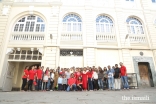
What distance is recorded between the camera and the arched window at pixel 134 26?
13670mm

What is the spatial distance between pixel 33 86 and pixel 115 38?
370 inches

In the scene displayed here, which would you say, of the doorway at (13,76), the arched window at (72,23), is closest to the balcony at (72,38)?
the arched window at (72,23)

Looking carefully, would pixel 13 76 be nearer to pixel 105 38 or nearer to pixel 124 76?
pixel 105 38

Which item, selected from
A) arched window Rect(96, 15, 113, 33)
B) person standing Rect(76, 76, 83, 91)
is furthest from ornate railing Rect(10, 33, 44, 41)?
person standing Rect(76, 76, 83, 91)

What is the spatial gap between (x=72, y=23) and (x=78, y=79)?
7.09m

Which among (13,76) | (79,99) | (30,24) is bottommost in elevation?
(79,99)

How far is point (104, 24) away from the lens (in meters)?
13.6

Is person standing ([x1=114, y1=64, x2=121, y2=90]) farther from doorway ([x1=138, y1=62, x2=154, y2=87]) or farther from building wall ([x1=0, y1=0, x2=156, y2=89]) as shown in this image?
doorway ([x1=138, y1=62, x2=154, y2=87])

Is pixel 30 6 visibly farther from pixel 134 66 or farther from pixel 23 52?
pixel 134 66

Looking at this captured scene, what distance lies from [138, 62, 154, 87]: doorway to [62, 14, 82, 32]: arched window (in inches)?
304

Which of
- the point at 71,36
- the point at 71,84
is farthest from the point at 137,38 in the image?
the point at 71,84

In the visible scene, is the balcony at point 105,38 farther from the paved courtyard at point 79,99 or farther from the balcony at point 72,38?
the paved courtyard at point 79,99

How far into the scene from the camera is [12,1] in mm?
13398

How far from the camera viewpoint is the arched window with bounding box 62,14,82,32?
13083 mm
